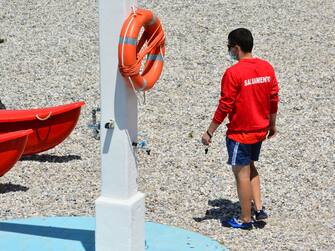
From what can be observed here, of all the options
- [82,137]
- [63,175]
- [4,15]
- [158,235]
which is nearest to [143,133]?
[82,137]

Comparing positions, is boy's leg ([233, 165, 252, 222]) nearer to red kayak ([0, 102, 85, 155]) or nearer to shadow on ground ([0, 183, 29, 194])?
shadow on ground ([0, 183, 29, 194])

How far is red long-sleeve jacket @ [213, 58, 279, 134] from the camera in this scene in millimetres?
5430

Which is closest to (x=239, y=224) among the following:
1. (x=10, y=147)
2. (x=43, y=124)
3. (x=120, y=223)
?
(x=120, y=223)

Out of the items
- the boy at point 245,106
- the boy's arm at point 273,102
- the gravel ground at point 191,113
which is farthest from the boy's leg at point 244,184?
the boy's arm at point 273,102

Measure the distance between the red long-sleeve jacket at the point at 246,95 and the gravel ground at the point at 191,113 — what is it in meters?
0.89

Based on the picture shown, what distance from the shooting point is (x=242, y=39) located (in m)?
5.48

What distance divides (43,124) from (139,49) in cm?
282

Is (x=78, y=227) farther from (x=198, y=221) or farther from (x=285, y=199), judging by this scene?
(x=285, y=199)

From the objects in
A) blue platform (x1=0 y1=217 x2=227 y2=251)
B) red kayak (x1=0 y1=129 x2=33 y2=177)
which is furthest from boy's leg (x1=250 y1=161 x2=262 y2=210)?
red kayak (x1=0 y1=129 x2=33 y2=177)

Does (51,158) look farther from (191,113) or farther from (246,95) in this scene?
(246,95)

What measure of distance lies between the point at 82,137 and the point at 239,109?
3102 millimetres

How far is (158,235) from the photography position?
5656 millimetres

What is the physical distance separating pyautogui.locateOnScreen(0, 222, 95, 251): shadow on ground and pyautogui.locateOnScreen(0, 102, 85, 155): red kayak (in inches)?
61.7

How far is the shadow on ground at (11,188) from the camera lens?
6.73 metres
